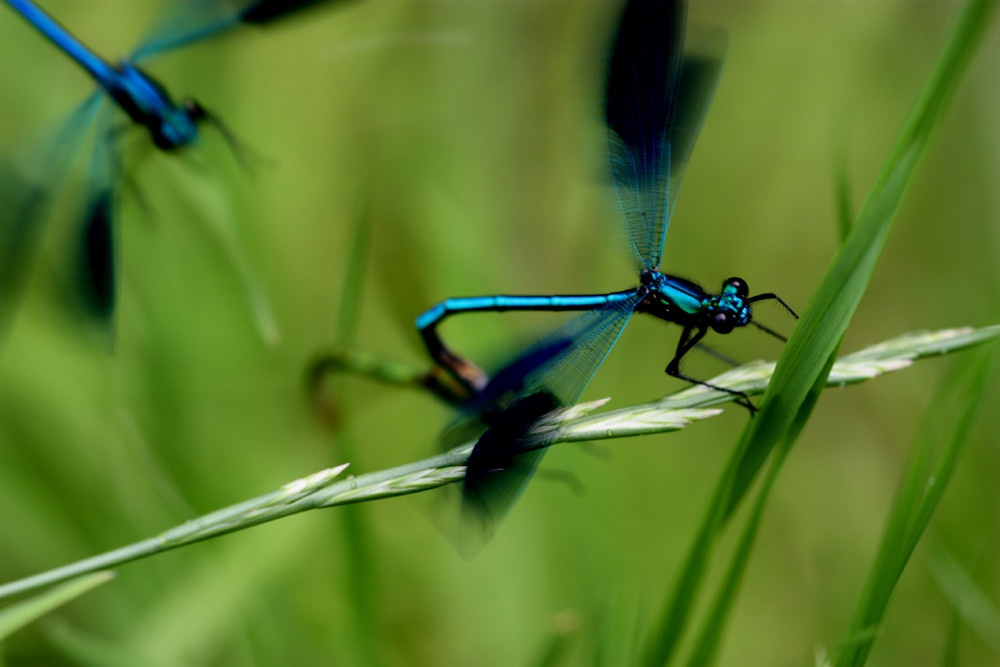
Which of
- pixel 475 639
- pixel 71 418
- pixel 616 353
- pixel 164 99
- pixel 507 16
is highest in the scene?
pixel 507 16

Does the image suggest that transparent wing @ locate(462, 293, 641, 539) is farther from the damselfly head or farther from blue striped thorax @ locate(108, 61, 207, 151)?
blue striped thorax @ locate(108, 61, 207, 151)

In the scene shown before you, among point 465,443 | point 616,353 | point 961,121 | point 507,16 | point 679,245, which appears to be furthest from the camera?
point 507,16

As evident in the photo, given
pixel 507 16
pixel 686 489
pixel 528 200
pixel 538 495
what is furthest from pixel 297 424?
pixel 507 16

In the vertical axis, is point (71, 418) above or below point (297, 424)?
above

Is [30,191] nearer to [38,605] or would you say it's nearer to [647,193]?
[38,605]

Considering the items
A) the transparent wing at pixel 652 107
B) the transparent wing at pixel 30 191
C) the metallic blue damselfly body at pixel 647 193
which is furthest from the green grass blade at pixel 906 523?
the transparent wing at pixel 30 191

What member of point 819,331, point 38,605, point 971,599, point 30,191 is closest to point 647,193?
point 819,331

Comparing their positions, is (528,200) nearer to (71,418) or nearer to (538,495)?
(538,495)
